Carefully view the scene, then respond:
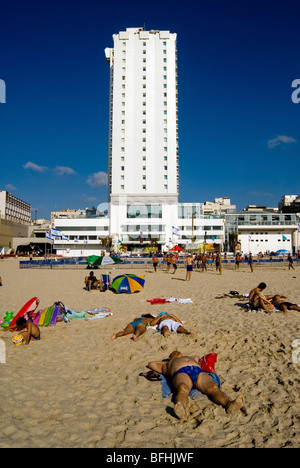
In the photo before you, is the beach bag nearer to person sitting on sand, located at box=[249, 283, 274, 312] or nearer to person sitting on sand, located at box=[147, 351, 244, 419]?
person sitting on sand, located at box=[147, 351, 244, 419]

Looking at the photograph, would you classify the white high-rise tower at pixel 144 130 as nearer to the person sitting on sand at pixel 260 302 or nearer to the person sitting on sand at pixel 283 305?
the person sitting on sand at pixel 283 305

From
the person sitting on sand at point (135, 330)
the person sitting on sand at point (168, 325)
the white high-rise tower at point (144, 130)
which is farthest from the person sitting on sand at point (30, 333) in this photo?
the white high-rise tower at point (144, 130)

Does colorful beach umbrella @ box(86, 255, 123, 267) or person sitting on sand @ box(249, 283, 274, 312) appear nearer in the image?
person sitting on sand @ box(249, 283, 274, 312)

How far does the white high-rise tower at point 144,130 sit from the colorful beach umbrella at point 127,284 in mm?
53812

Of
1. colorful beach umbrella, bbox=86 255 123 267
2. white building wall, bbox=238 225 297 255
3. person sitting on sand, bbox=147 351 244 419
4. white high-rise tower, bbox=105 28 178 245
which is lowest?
person sitting on sand, bbox=147 351 244 419

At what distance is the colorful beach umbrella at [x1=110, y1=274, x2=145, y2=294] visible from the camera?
13.3 metres

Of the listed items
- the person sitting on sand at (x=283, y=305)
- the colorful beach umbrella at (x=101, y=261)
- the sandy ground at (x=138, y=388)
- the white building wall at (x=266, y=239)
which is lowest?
Answer: the sandy ground at (x=138, y=388)

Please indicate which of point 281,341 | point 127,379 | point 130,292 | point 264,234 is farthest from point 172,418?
point 264,234

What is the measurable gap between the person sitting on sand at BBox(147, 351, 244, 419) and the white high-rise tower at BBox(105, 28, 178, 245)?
62.5 meters

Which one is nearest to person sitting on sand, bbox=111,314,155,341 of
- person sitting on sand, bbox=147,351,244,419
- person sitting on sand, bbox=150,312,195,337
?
person sitting on sand, bbox=150,312,195,337

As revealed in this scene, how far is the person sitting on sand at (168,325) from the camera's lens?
6977mm

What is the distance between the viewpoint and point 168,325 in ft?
23.7
